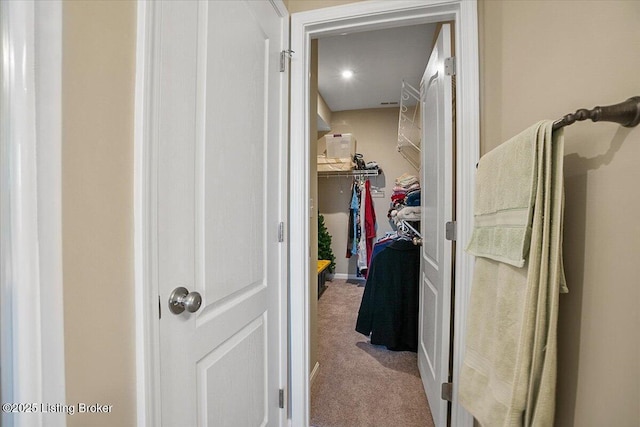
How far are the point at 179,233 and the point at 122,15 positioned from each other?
483 millimetres

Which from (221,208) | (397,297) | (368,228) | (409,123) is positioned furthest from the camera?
(368,228)

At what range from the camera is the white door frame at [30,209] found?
38cm

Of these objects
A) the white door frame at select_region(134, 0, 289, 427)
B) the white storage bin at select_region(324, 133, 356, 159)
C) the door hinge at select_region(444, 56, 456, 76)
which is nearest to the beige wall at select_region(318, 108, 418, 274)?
the white storage bin at select_region(324, 133, 356, 159)

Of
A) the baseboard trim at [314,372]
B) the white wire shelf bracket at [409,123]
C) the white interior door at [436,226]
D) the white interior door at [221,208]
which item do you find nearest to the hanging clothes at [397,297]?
the white interior door at [436,226]

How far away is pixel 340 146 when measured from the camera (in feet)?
12.7

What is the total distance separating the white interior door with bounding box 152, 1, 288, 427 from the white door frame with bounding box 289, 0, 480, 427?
9 centimetres

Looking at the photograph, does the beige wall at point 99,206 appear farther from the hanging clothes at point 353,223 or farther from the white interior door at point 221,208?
the hanging clothes at point 353,223

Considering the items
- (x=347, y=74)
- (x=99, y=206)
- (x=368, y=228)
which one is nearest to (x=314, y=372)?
(x=99, y=206)

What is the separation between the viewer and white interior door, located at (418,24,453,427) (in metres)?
1.31

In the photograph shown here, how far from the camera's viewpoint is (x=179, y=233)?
690 mm

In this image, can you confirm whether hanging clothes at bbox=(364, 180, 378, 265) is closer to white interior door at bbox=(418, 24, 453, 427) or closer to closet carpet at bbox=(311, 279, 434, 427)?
closet carpet at bbox=(311, 279, 434, 427)

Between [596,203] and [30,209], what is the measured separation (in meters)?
1.07

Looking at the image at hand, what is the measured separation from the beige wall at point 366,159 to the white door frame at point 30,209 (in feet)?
13.5

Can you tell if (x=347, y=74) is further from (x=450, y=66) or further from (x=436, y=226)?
(x=436, y=226)
